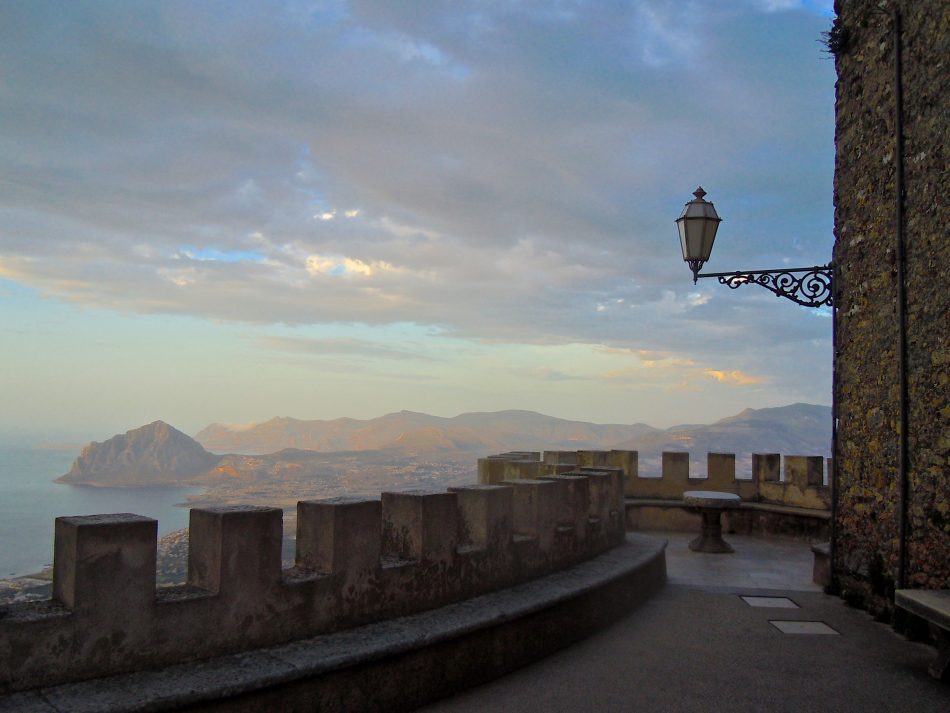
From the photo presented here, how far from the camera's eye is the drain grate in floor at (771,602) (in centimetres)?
679

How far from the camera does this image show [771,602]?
22.8 ft

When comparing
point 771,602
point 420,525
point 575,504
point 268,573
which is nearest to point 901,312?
point 771,602

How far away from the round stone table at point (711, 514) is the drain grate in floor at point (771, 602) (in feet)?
9.58

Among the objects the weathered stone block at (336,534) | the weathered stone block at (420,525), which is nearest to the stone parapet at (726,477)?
the weathered stone block at (420,525)

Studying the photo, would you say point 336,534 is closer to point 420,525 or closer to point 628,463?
point 420,525

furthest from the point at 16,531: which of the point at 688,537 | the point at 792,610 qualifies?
the point at 792,610

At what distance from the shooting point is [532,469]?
8758 mm

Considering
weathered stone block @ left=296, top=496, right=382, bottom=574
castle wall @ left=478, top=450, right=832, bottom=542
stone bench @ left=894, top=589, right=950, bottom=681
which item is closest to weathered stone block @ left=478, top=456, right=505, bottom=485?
castle wall @ left=478, top=450, right=832, bottom=542

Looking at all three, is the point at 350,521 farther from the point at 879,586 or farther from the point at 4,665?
the point at 879,586

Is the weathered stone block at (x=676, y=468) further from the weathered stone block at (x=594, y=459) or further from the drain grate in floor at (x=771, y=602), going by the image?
the drain grate in floor at (x=771, y=602)

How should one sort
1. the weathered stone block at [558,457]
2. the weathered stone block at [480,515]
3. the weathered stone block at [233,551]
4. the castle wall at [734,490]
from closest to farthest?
the weathered stone block at [233,551], the weathered stone block at [480,515], the castle wall at [734,490], the weathered stone block at [558,457]

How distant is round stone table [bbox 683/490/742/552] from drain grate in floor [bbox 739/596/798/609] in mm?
2919

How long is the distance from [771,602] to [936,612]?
260 centimetres

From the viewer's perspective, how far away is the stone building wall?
18.1 feet
